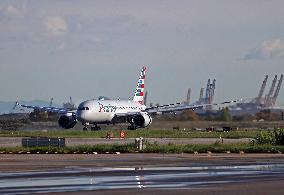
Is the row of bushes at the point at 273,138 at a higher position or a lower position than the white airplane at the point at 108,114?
lower

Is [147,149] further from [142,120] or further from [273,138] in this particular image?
[142,120]

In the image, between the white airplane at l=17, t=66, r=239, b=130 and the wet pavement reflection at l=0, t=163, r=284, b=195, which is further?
the white airplane at l=17, t=66, r=239, b=130

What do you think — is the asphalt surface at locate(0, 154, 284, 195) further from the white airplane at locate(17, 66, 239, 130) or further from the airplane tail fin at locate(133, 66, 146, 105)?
the airplane tail fin at locate(133, 66, 146, 105)

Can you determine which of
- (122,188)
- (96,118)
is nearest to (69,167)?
(122,188)

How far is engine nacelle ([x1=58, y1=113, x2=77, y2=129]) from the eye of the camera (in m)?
111

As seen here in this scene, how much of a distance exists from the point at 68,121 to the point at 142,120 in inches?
420

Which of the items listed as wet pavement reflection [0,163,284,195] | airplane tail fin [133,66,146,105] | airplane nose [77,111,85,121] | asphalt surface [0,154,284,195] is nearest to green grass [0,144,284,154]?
asphalt surface [0,154,284,195]

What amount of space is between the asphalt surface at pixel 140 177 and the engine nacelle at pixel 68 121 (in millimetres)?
69509

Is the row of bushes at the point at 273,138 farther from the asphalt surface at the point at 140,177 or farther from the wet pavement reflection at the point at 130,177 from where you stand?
the wet pavement reflection at the point at 130,177

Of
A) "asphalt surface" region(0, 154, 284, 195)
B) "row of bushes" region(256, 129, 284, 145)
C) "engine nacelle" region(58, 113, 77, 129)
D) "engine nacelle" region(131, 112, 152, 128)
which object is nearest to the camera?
"asphalt surface" region(0, 154, 284, 195)

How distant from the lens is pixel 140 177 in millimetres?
29609

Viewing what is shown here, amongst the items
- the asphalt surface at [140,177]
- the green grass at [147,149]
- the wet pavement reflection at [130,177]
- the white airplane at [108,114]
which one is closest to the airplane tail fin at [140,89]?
the white airplane at [108,114]

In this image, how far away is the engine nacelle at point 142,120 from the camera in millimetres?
106562

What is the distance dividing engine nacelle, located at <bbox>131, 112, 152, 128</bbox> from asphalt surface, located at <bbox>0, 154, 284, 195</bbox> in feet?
212
